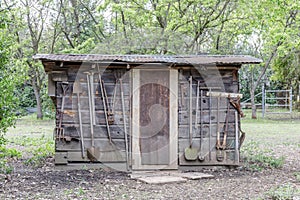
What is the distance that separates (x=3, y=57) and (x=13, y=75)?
515 mm

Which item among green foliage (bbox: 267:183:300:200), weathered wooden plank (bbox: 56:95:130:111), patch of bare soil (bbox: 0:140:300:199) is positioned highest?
weathered wooden plank (bbox: 56:95:130:111)

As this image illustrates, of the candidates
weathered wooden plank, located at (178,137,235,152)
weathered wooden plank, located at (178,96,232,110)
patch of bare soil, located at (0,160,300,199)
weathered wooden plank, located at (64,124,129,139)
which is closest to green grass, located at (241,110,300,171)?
weathered wooden plank, located at (178,137,235,152)

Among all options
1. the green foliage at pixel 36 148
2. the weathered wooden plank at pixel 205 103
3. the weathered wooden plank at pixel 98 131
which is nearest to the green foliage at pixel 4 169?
the green foliage at pixel 36 148

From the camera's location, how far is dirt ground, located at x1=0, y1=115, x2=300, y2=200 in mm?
5453

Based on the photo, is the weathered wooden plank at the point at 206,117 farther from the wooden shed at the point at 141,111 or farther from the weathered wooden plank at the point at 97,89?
the weathered wooden plank at the point at 97,89

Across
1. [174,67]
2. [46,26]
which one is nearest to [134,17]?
[46,26]

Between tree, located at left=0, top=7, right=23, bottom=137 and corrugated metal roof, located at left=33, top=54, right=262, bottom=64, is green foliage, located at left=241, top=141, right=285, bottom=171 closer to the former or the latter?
corrugated metal roof, located at left=33, top=54, right=262, bottom=64

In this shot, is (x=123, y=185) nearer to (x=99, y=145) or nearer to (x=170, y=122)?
(x=99, y=145)

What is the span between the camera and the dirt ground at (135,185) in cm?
545

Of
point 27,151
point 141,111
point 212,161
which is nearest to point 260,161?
point 212,161

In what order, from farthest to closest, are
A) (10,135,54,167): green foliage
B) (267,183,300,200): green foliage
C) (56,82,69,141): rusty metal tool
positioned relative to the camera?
(10,135,54,167): green foliage < (56,82,69,141): rusty metal tool < (267,183,300,200): green foliage

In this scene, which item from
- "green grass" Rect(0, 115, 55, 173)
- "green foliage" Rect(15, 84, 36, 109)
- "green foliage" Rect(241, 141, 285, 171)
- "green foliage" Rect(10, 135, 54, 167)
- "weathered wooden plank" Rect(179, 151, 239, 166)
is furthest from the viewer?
"green foliage" Rect(15, 84, 36, 109)

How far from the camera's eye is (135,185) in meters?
6.25

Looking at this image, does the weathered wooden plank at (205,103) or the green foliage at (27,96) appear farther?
the green foliage at (27,96)
